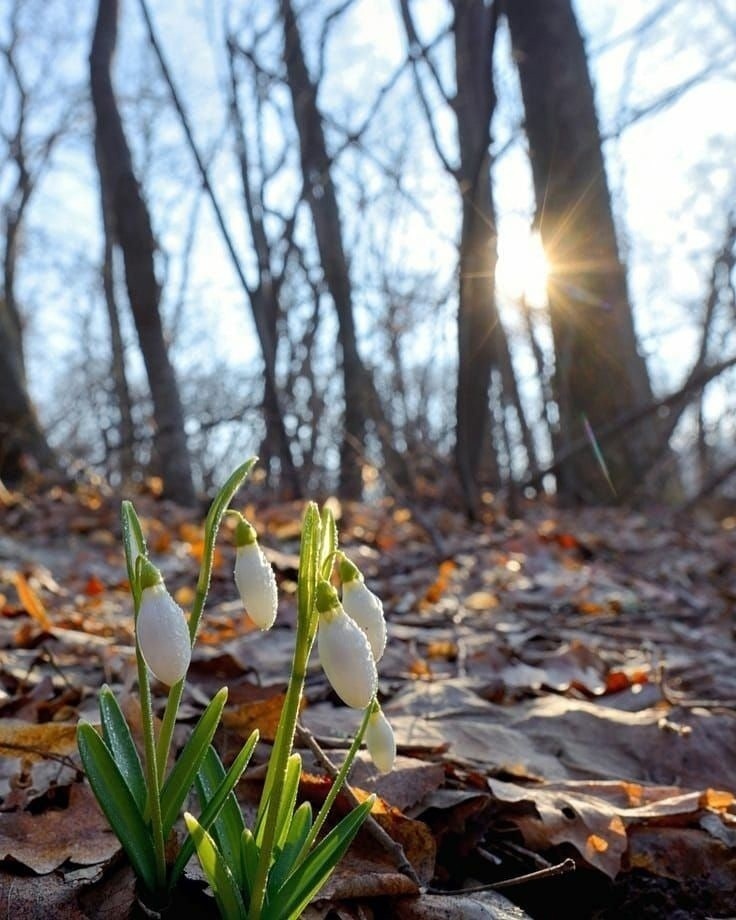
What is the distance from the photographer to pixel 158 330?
24.9 ft

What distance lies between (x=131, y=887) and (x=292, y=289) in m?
10.2

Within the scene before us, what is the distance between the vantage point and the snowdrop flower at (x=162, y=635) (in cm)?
87

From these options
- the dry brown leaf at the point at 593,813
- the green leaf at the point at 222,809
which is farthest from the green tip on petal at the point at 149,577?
the dry brown leaf at the point at 593,813

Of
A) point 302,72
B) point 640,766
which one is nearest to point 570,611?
point 640,766

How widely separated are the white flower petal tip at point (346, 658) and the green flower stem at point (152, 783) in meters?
0.26

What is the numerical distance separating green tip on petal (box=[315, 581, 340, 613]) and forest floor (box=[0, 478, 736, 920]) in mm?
497

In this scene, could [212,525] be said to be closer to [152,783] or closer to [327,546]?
[327,546]

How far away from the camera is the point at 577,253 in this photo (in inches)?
304

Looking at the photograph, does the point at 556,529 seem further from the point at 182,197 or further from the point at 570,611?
the point at 182,197

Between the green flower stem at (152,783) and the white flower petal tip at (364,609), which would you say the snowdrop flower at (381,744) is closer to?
the white flower petal tip at (364,609)

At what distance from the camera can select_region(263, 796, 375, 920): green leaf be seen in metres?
0.97

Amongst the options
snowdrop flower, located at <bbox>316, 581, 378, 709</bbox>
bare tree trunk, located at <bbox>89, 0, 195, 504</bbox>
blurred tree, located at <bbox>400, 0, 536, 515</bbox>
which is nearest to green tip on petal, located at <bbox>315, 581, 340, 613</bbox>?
snowdrop flower, located at <bbox>316, 581, 378, 709</bbox>

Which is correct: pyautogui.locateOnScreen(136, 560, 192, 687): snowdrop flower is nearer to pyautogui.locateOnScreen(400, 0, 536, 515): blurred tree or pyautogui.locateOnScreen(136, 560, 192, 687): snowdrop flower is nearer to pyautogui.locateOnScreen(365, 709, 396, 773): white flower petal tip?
pyautogui.locateOnScreen(365, 709, 396, 773): white flower petal tip

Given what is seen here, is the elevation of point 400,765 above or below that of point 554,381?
below
